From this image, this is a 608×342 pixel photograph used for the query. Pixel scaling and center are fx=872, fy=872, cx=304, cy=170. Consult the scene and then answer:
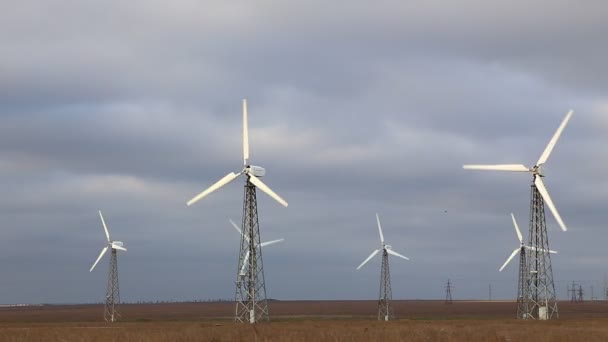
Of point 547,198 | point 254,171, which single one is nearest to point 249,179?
point 254,171

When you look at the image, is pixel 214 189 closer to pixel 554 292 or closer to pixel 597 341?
pixel 554 292

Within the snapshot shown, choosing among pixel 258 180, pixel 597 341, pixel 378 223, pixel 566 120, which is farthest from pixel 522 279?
pixel 597 341

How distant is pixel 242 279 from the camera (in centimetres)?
9294

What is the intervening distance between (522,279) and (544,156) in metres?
24.1

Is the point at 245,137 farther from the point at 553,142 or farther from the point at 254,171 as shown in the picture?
the point at 553,142

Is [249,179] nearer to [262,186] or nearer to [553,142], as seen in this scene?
[262,186]

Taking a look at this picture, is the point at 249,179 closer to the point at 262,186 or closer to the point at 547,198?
the point at 262,186

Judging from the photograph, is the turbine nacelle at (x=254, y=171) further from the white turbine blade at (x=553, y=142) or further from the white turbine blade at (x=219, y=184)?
the white turbine blade at (x=553, y=142)

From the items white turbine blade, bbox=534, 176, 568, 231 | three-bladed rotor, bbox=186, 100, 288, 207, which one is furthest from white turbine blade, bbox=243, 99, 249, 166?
white turbine blade, bbox=534, 176, 568, 231

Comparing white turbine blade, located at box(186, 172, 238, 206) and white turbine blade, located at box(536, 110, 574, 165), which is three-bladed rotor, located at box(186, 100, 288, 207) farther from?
white turbine blade, located at box(536, 110, 574, 165)

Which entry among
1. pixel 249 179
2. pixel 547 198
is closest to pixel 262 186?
pixel 249 179

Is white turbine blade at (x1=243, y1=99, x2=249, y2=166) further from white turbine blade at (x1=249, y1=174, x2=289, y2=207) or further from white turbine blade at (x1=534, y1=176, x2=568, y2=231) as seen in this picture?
white turbine blade at (x1=534, y1=176, x2=568, y2=231)

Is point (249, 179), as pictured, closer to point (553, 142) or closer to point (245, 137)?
point (245, 137)

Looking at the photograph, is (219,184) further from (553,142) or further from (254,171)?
(553,142)
